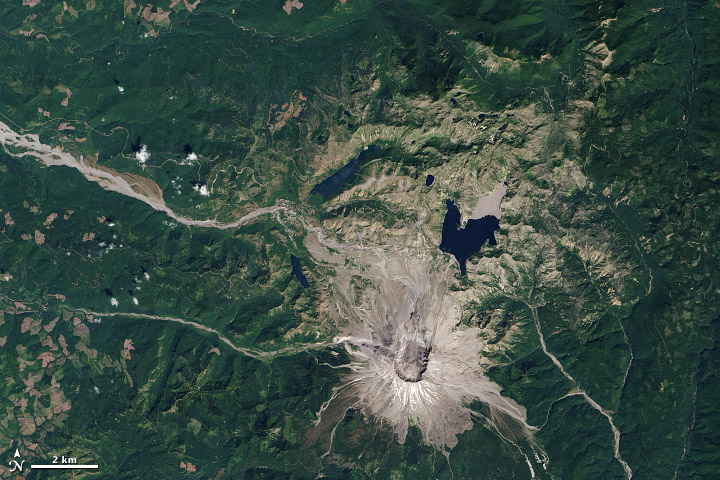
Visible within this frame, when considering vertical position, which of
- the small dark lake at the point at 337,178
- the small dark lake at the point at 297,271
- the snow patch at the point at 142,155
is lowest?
the small dark lake at the point at 297,271

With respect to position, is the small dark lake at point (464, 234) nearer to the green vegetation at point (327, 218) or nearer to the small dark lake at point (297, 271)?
the green vegetation at point (327, 218)

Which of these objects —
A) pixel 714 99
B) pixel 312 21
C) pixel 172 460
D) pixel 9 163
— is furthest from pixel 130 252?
pixel 714 99

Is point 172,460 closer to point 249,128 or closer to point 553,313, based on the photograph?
point 249,128

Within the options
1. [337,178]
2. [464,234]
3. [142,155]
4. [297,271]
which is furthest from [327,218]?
[142,155]

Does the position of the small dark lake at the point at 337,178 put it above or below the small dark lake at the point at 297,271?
above

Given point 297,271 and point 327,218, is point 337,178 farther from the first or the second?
point 297,271

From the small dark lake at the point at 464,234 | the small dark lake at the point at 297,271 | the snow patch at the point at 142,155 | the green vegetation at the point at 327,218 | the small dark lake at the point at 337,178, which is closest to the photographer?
the green vegetation at the point at 327,218

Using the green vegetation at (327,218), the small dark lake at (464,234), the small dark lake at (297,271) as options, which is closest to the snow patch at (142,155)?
the green vegetation at (327,218)

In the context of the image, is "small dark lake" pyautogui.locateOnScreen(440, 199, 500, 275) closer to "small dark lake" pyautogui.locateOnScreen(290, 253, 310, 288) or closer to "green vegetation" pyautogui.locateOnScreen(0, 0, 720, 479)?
"green vegetation" pyautogui.locateOnScreen(0, 0, 720, 479)
